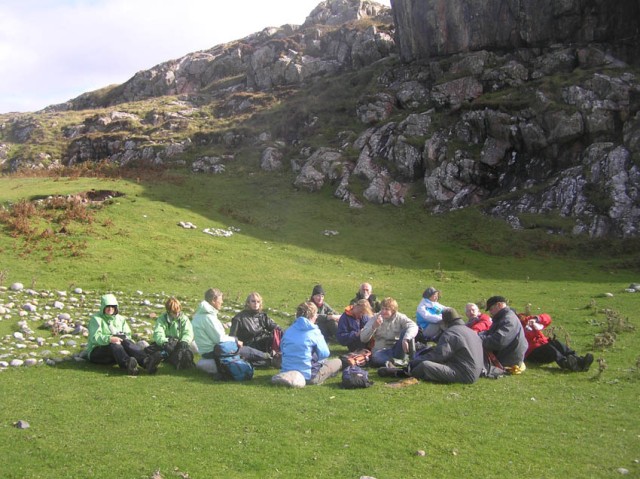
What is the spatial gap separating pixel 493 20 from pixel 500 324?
215 feet

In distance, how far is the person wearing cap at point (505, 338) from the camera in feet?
53.2

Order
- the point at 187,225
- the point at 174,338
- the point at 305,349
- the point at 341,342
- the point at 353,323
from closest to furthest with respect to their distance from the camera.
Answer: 1. the point at 305,349
2. the point at 174,338
3. the point at 341,342
4. the point at 353,323
5. the point at 187,225

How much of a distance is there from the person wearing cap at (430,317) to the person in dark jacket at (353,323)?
2369 millimetres

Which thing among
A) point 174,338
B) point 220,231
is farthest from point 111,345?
point 220,231

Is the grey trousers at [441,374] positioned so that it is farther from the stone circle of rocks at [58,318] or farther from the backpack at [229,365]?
the stone circle of rocks at [58,318]

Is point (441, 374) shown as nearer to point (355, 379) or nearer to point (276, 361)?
point (355, 379)

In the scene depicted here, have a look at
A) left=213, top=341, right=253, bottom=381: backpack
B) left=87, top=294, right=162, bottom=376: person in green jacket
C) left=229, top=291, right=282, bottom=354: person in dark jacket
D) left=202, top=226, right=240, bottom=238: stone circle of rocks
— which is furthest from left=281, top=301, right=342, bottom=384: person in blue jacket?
left=202, top=226, right=240, bottom=238: stone circle of rocks

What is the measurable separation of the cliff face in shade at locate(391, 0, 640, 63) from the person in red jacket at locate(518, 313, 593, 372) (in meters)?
57.5

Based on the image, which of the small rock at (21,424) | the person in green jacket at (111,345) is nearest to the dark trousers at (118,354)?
the person in green jacket at (111,345)

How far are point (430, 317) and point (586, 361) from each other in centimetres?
531

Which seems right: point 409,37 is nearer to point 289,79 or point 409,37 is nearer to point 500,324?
point 289,79

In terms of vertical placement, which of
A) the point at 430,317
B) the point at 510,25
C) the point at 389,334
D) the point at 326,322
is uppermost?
the point at 510,25

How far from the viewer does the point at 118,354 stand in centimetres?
1619

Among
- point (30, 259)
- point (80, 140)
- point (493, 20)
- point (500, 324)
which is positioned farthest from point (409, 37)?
point (500, 324)
